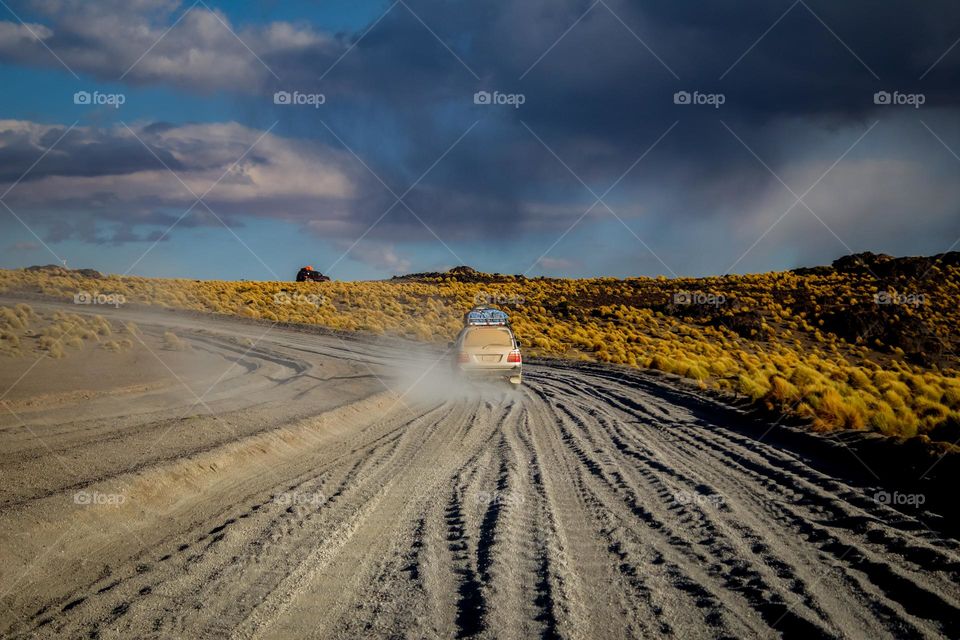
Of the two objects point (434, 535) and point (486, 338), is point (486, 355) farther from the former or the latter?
point (434, 535)

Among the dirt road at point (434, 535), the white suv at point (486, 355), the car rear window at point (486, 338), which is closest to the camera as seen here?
the dirt road at point (434, 535)

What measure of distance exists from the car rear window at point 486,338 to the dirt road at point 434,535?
17.0ft

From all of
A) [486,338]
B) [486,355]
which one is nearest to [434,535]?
[486,355]

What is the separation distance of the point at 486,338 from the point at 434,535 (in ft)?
37.7

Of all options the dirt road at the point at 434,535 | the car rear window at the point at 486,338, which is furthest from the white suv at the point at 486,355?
the dirt road at the point at 434,535

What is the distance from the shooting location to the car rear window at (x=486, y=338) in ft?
54.9

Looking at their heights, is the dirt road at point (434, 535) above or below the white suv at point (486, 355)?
below

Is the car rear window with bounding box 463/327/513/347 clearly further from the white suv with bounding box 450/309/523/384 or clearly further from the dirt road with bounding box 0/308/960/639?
the dirt road with bounding box 0/308/960/639

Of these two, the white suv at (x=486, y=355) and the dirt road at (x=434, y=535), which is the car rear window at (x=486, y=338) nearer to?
the white suv at (x=486, y=355)

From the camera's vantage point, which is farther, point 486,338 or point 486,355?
point 486,338

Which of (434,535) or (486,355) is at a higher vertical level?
(486,355)

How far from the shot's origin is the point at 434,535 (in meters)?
5.49

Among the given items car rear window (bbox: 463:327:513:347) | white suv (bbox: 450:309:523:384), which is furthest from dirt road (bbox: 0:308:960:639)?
car rear window (bbox: 463:327:513:347)

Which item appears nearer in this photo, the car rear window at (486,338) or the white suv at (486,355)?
the white suv at (486,355)
